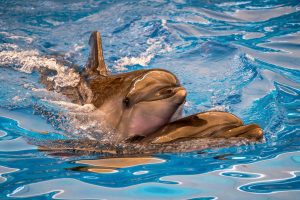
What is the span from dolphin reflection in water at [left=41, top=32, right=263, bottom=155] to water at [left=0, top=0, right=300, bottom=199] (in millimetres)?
144

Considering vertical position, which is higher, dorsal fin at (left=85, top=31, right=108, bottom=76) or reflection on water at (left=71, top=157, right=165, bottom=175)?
dorsal fin at (left=85, top=31, right=108, bottom=76)

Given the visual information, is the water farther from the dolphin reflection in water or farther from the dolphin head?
the dolphin head

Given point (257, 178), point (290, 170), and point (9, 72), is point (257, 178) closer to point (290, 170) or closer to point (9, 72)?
point (290, 170)

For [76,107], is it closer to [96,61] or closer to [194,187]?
[96,61]

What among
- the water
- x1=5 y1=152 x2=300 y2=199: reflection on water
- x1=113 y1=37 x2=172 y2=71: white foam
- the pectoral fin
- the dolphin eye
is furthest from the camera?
x1=113 y1=37 x2=172 y2=71: white foam

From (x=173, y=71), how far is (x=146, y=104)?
3872 mm

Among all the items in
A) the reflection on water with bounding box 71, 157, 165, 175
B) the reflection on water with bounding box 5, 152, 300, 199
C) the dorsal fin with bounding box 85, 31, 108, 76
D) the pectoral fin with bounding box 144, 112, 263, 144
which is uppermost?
the dorsal fin with bounding box 85, 31, 108, 76

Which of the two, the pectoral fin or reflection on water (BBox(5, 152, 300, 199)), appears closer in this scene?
reflection on water (BBox(5, 152, 300, 199))

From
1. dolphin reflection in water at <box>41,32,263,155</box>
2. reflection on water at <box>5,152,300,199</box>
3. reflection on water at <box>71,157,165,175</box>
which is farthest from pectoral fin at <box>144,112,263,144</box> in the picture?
reflection on water at <box>5,152,300,199</box>

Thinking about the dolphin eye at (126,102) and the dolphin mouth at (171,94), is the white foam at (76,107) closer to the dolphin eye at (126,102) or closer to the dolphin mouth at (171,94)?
the dolphin eye at (126,102)

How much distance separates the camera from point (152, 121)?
416 cm

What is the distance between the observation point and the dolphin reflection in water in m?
3.71

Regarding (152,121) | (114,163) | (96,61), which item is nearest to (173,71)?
(96,61)

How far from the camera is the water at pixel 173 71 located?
3.73 m
